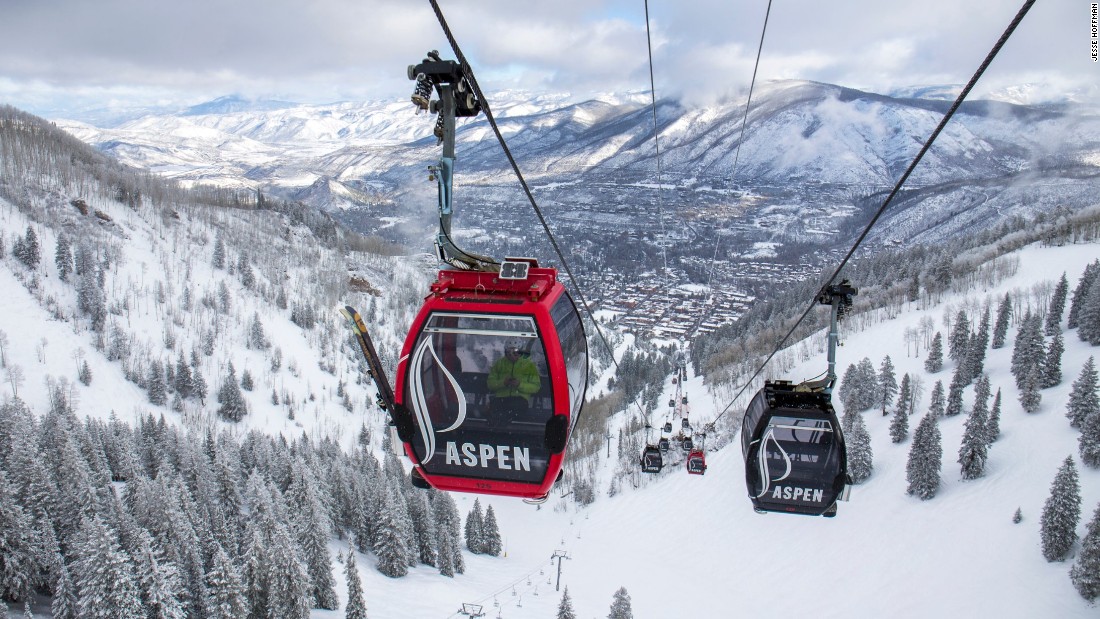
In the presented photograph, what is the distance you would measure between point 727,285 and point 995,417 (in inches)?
5492

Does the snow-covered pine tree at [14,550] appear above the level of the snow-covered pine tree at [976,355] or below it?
below

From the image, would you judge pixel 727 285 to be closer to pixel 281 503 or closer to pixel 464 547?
pixel 464 547

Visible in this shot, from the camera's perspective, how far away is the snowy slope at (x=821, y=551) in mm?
47281

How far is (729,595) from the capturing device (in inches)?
2238

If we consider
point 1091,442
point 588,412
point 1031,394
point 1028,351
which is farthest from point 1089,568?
point 588,412

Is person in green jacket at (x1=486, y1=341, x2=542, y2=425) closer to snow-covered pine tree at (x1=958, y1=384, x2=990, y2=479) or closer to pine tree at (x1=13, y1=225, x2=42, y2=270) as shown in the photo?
snow-covered pine tree at (x1=958, y1=384, x2=990, y2=479)

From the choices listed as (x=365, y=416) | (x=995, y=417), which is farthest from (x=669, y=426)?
(x=365, y=416)

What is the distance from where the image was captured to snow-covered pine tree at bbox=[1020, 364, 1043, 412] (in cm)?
6119

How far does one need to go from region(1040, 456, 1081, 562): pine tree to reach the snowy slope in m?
1.25

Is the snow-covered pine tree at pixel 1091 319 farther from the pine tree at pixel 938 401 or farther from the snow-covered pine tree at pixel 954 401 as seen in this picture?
the pine tree at pixel 938 401

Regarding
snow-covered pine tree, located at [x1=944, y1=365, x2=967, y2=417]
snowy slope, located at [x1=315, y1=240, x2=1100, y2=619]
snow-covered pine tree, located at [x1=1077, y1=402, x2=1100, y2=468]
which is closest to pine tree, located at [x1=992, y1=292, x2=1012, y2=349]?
snowy slope, located at [x1=315, y1=240, x2=1100, y2=619]

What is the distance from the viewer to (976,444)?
55719 mm

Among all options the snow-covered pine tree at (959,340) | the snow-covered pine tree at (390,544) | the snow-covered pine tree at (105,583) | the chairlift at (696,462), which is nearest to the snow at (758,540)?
the snow-covered pine tree at (390,544)

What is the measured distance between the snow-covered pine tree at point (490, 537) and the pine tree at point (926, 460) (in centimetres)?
4012
